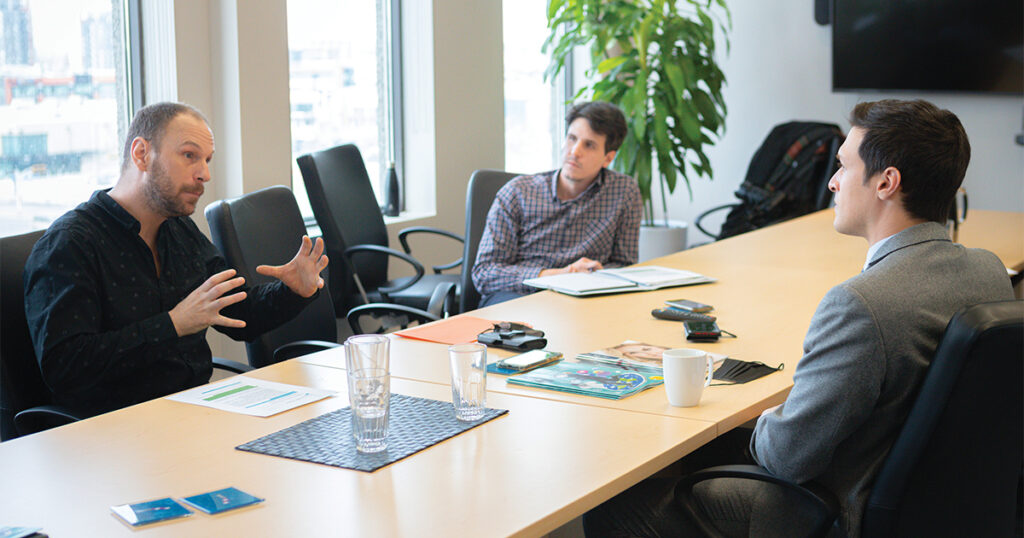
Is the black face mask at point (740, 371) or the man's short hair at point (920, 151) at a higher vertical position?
the man's short hair at point (920, 151)

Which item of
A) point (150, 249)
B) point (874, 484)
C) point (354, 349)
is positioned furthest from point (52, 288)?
point (874, 484)

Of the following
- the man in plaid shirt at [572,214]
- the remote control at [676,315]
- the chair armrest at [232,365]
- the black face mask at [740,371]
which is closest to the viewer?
the black face mask at [740,371]

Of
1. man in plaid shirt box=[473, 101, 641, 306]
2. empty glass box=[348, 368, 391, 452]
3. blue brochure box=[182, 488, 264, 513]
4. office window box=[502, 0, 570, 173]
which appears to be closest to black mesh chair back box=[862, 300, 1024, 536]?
empty glass box=[348, 368, 391, 452]

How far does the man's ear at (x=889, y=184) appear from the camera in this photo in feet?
5.73

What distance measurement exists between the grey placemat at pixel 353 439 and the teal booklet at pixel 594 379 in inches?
7.7

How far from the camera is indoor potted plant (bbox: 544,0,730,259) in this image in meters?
5.62

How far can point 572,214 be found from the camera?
362 cm

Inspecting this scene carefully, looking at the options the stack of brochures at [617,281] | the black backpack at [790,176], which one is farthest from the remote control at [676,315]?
the black backpack at [790,176]

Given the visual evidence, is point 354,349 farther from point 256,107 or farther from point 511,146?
point 511,146

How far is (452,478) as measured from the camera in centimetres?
151

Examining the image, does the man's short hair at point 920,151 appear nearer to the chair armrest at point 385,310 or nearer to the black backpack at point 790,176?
the chair armrest at point 385,310

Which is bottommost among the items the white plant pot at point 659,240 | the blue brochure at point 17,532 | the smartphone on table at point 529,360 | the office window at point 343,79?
the white plant pot at point 659,240

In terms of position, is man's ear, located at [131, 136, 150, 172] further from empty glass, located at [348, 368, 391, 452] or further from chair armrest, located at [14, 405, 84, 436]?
empty glass, located at [348, 368, 391, 452]

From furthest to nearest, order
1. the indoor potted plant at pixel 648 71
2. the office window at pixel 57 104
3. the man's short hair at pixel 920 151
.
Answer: the indoor potted plant at pixel 648 71
the office window at pixel 57 104
the man's short hair at pixel 920 151
